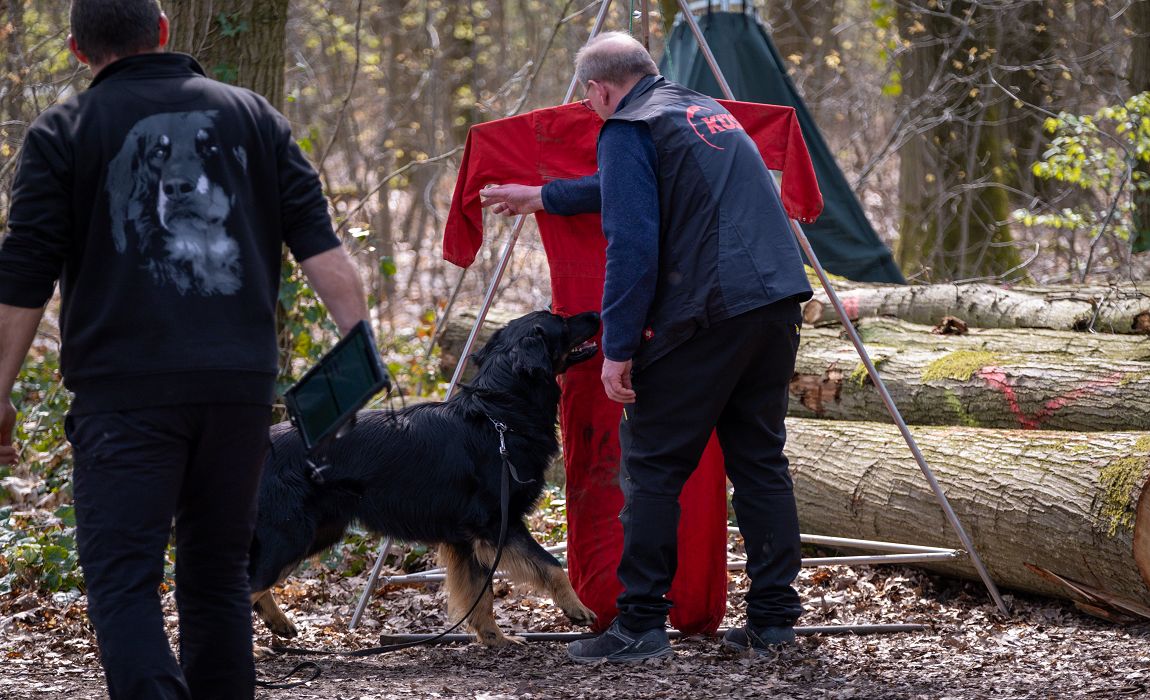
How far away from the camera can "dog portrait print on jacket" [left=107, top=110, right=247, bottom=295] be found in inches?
104

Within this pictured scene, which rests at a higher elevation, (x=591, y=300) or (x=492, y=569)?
(x=591, y=300)

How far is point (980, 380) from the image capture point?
5.50 meters

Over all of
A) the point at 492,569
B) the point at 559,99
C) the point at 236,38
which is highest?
the point at 559,99

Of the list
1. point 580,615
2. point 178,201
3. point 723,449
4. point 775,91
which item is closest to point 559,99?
point 775,91

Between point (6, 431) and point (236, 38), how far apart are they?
3975 millimetres

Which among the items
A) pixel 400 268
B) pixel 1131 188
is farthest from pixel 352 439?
pixel 400 268

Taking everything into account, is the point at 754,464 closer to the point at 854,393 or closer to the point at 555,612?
the point at 555,612

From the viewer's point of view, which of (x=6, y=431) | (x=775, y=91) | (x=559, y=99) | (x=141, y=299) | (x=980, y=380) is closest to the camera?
(x=141, y=299)

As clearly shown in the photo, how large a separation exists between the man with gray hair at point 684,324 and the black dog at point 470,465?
486mm

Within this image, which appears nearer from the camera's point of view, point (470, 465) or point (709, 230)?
point (709, 230)

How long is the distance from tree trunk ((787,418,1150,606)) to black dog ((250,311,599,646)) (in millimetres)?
1529

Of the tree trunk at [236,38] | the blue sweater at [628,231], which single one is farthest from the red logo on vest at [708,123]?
the tree trunk at [236,38]

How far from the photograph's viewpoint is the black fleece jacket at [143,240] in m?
2.63

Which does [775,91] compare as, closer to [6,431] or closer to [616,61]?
[616,61]
